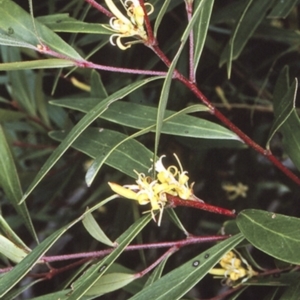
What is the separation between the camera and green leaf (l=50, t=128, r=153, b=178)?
31.8 inches

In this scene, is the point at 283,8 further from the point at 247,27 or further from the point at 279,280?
the point at 279,280

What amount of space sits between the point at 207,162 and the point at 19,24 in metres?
0.71

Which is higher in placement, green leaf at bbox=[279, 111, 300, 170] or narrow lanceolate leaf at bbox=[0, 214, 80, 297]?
green leaf at bbox=[279, 111, 300, 170]

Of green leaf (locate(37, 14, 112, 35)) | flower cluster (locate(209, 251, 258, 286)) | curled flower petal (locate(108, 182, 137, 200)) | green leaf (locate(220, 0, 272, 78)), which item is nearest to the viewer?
curled flower petal (locate(108, 182, 137, 200))

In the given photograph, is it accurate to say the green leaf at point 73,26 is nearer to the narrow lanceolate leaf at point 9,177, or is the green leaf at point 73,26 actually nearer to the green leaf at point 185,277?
the narrow lanceolate leaf at point 9,177

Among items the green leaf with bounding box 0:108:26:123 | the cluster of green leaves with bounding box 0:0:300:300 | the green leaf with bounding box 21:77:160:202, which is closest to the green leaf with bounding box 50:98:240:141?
the cluster of green leaves with bounding box 0:0:300:300

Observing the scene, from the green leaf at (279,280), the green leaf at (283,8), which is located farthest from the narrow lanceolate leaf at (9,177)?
the green leaf at (283,8)

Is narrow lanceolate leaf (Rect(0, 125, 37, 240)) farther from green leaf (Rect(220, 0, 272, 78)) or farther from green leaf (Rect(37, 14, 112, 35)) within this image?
green leaf (Rect(220, 0, 272, 78))

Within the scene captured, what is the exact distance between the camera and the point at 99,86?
0.99m

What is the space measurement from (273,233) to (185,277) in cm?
11

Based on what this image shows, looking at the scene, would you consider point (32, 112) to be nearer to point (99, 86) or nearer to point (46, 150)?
point (46, 150)

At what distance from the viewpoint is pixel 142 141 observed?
1.18 metres

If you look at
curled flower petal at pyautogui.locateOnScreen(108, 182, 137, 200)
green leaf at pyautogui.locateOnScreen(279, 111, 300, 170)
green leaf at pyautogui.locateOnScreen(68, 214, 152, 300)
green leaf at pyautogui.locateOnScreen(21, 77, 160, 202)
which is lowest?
green leaf at pyautogui.locateOnScreen(68, 214, 152, 300)

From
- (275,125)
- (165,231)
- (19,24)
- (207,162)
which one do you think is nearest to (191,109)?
(275,125)
